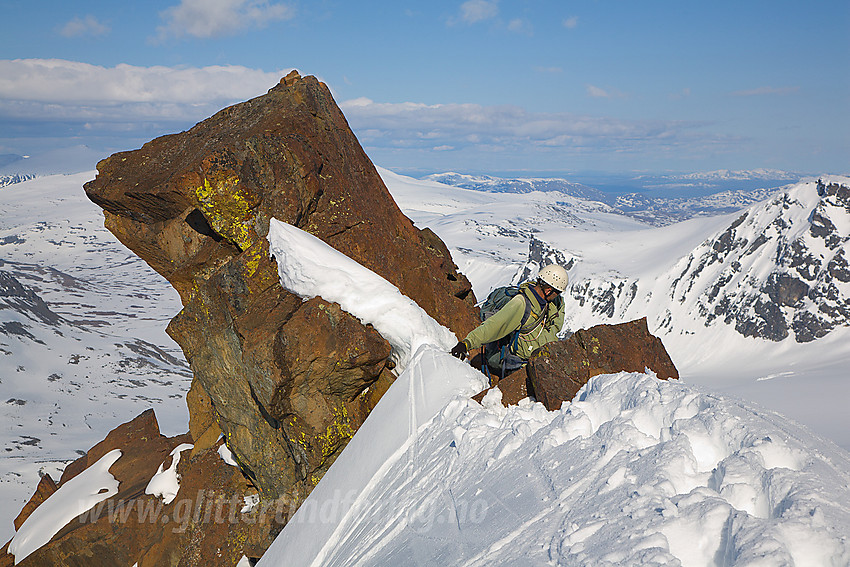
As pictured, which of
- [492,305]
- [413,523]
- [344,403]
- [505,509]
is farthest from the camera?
[492,305]

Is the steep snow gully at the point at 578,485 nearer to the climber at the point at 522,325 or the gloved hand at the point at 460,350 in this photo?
the gloved hand at the point at 460,350

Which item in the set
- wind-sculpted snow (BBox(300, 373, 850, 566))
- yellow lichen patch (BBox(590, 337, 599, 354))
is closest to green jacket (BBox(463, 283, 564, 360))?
yellow lichen patch (BBox(590, 337, 599, 354))

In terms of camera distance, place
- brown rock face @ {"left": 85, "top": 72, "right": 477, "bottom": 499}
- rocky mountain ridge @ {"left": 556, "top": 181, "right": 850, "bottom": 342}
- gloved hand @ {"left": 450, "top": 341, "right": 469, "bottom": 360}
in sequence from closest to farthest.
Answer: gloved hand @ {"left": 450, "top": 341, "right": 469, "bottom": 360}
brown rock face @ {"left": 85, "top": 72, "right": 477, "bottom": 499}
rocky mountain ridge @ {"left": 556, "top": 181, "right": 850, "bottom": 342}

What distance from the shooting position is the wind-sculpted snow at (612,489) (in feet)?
16.8

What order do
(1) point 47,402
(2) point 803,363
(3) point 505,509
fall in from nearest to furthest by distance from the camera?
(3) point 505,509
(2) point 803,363
(1) point 47,402

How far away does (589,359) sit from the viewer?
1071cm

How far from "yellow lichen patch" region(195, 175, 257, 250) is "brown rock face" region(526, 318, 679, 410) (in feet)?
24.3

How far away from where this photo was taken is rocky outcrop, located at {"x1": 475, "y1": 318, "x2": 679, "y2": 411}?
9.69 metres

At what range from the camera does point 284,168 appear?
13.3m

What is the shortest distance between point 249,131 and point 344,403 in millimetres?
7040

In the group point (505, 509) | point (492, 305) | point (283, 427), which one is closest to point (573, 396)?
point (505, 509)

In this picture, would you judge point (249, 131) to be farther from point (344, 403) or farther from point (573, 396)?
point (573, 396)

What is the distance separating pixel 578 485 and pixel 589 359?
446cm

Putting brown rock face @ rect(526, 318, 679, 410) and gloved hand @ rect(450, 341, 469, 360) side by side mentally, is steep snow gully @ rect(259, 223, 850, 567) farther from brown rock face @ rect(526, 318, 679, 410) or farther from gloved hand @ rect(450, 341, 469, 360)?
brown rock face @ rect(526, 318, 679, 410)
